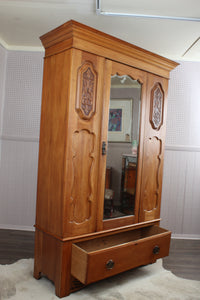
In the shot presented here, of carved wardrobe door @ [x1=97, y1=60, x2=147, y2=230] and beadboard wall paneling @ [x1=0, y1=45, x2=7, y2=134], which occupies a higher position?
beadboard wall paneling @ [x1=0, y1=45, x2=7, y2=134]

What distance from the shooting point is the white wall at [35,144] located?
3.31 metres

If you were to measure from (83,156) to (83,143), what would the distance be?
0.10 metres

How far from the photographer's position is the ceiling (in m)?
2.21

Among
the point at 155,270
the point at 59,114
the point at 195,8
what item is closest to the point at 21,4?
the point at 59,114

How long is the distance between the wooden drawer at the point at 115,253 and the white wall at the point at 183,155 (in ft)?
3.20

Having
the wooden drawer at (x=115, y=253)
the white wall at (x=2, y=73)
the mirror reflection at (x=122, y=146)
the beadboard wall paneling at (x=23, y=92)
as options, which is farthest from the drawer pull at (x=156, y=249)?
the white wall at (x=2, y=73)

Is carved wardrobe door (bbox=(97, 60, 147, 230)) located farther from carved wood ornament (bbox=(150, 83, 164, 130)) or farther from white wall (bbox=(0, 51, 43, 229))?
white wall (bbox=(0, 51, 43, 229))

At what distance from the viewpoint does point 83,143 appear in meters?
2.04

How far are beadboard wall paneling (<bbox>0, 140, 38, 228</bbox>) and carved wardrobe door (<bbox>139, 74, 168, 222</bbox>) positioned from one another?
59.9 inches

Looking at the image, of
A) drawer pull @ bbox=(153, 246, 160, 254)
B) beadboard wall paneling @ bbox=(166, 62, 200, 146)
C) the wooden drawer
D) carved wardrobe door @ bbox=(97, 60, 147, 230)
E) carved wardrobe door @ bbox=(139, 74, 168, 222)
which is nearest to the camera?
the wooden drawer

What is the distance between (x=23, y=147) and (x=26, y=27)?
141 cm

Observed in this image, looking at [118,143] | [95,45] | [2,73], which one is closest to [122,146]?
[118,143]

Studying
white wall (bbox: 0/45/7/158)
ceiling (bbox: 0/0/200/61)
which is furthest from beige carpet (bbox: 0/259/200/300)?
ceiling (bbox: 0/0/200/61)

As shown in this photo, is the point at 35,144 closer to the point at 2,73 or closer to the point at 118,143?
the point at 2,73
